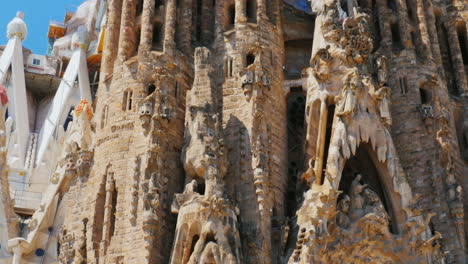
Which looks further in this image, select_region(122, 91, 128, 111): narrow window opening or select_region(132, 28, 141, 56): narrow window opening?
select_region(132, 28, 141, 56): narrow window opening

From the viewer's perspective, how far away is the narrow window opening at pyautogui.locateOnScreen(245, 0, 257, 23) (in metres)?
25.8

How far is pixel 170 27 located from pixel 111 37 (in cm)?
225

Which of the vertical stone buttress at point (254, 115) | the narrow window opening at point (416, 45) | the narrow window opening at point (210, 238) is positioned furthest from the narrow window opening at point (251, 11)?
the narrow window opening at point (210, 238)

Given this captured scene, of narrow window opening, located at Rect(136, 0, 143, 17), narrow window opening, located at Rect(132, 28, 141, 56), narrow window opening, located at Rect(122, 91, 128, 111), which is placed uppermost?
narrow window opening, located at Rect(136, 0, 143, 17)

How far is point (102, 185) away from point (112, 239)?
6.22 feet

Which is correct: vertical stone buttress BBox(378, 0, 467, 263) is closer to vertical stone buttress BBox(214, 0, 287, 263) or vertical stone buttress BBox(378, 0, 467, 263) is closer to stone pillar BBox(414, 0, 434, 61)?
stone pillar BBox(414, 0, 434, 61)

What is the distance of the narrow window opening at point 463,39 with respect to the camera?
2884cm

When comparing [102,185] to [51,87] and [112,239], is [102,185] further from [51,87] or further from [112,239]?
[51,87]

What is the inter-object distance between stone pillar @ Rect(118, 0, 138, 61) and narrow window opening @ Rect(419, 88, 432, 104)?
9.34 m

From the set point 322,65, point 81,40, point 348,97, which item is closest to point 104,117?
point 322,65

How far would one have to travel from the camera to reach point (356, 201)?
21734mm

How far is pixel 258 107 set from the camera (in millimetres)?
22953

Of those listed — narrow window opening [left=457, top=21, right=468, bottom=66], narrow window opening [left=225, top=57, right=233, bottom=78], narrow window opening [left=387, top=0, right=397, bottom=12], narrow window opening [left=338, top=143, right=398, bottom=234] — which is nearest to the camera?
narrow window opening [left=338, top=143, right=398, bottom=234]

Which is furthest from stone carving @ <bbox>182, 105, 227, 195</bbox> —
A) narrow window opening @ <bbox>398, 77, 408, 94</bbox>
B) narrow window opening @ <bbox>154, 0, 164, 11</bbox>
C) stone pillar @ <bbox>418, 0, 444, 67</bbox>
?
stone pillar @ <bbox>418, 0, 444, 67</bbox>
